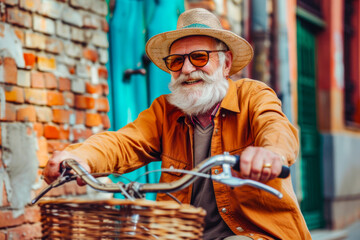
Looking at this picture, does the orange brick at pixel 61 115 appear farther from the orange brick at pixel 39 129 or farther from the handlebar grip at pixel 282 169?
the handlebar grip at pixel 282 169

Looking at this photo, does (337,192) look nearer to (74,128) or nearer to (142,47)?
(142,47)

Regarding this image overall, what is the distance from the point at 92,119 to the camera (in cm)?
449

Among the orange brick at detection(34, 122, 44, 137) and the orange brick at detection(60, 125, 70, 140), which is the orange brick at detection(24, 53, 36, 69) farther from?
the orange brick at detection(60, 125, 70, 140)

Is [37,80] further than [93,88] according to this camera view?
No

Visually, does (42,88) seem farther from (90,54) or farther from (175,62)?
(175,62)

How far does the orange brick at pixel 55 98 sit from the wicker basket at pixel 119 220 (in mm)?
1942

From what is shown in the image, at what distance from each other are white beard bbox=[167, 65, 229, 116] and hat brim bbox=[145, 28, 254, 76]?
201 mm

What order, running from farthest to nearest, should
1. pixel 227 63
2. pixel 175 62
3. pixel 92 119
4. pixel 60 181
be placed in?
pixel 92 119 → pixel 227 63 → pixel 175 62 → pixel 60 181

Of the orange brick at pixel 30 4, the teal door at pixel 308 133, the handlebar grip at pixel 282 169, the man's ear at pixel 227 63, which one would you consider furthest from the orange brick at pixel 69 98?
the teal door at pixel 308 133

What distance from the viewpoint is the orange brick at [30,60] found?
387cm

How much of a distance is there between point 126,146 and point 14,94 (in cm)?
119

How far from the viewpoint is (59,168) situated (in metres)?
2.37

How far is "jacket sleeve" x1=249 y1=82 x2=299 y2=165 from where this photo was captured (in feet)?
7.57

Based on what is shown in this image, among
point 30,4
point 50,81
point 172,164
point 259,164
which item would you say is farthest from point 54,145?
point 259,164
